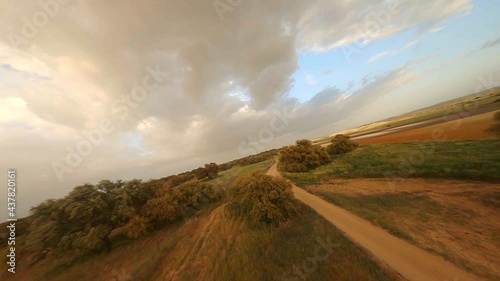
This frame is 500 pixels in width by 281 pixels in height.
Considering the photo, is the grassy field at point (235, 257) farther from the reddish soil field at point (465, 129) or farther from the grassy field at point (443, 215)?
the reddish soil field at point (465, 129)

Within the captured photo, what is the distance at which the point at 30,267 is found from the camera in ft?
67.3

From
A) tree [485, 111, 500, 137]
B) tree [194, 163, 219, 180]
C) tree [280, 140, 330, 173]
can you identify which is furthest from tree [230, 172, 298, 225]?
tree [194, 163, 219, 180]

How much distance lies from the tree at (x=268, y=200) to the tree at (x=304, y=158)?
24.1 meters

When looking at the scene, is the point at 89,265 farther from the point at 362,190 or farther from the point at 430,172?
the point at 430,172

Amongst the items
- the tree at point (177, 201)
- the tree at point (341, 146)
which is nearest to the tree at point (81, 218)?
the tree at point (177, 201)

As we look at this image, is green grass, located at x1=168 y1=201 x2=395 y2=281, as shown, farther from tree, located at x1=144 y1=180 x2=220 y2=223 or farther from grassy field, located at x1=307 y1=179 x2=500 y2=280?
tree, located at x1=144 y1=180 x2=220 y2=223

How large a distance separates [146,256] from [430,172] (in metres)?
35.3

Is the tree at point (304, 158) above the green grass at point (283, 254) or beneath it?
above

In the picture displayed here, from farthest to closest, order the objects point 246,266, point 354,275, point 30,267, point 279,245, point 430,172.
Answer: point 430,172, point 30,267, point 279,245, point 246,266, point 354,275

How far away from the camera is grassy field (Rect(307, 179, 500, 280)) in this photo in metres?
10.4

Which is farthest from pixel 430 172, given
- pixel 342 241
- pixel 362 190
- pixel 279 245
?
pixel 279 245

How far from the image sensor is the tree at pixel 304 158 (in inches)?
1735

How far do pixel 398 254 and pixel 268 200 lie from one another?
11346 millimetres

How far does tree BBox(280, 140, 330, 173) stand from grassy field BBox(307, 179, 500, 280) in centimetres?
2078
